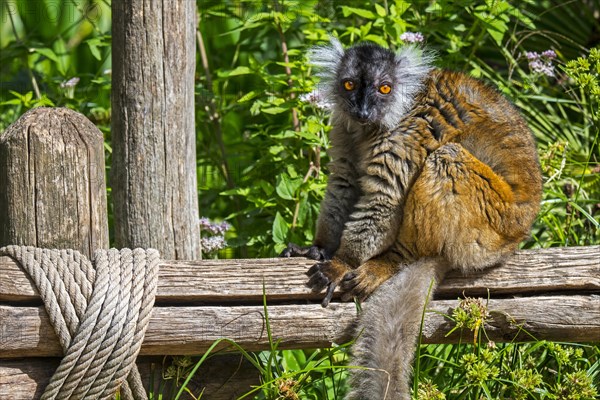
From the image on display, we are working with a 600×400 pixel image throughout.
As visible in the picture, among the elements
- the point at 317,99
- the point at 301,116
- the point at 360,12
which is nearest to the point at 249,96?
the point at 301,116

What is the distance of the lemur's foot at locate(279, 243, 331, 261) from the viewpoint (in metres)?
4.59

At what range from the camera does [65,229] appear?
3.96 metres

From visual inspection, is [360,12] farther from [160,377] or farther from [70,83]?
[160,377]

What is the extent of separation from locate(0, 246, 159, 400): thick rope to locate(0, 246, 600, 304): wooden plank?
0.10m

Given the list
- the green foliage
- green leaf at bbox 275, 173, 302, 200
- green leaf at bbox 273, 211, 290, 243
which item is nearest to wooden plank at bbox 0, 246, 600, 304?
the green foliage

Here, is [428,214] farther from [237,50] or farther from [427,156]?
[237,50]

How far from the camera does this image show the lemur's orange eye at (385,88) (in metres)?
4.80

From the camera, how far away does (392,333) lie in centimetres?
400

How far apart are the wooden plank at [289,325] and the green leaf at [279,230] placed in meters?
1.08

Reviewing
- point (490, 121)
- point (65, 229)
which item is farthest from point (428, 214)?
point (65, 229)

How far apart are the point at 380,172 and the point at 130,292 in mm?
1530

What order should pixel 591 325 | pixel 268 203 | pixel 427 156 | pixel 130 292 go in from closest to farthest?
1. pixel 130 292
2. pixel 591 325
3. pixel 427 156
4. pixel 268 203

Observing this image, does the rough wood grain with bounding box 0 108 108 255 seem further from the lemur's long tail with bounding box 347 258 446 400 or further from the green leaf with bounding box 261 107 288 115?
the green leaf with bounding box 261 107 288 115

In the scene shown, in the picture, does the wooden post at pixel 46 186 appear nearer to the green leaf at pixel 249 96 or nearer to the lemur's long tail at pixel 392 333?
the lemur's long tail at pixel 392 333
